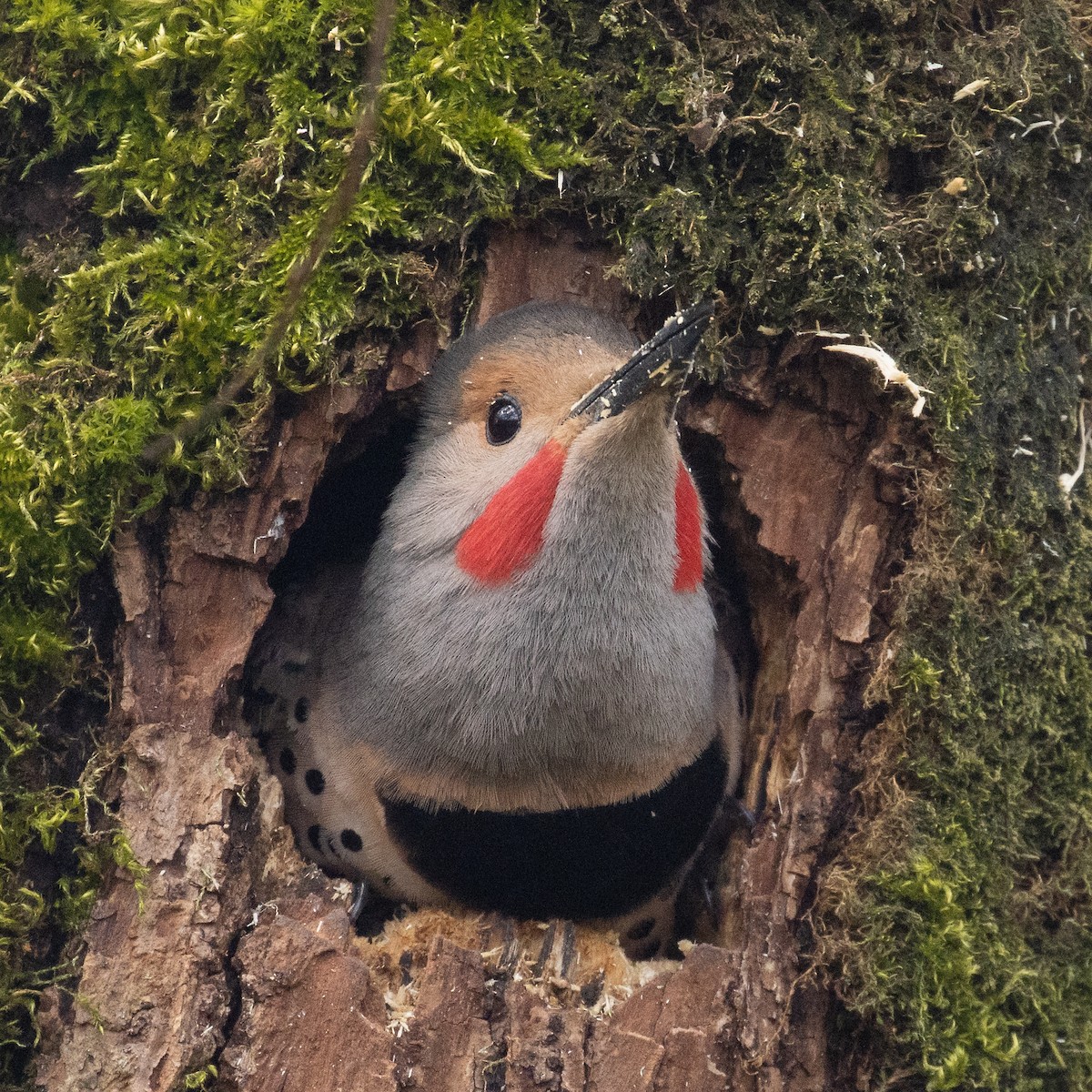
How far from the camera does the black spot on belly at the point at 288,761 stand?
180 inches

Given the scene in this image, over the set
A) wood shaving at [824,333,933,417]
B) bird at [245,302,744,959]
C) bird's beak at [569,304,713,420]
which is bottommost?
bird at [245,302,744,959]

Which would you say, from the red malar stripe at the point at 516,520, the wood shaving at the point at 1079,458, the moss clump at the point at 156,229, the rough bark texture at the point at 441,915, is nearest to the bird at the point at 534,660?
the red malar stripe at the point at 516,520

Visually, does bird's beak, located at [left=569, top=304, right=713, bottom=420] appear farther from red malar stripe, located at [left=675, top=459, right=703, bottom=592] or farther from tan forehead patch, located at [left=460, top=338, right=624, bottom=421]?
red malar stripe, located at [left=675, top=459, right=703, bottom=592]

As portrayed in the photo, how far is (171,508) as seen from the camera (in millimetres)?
3869

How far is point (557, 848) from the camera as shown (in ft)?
13.3

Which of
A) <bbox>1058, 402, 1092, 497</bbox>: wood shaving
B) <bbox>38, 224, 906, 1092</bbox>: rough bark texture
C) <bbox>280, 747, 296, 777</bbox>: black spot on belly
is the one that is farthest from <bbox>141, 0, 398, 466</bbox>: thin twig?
<bbox>1058, 402, 1092, 497</bbox>: wood shaving

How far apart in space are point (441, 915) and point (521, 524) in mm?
1539

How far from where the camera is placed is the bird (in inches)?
147

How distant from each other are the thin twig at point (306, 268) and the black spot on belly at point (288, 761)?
1399 mm

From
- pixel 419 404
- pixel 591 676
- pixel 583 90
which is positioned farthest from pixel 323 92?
pixel 591 676

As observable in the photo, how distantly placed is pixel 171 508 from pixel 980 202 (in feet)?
10.2

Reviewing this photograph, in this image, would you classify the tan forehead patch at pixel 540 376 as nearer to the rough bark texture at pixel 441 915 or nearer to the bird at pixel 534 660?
the bird at pixel 534 660

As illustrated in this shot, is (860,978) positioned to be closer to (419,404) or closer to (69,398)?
(419,404)

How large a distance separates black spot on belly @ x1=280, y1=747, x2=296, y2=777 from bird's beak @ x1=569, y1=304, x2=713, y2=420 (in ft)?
6.91
